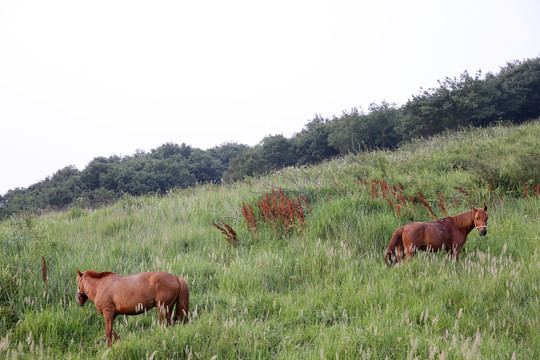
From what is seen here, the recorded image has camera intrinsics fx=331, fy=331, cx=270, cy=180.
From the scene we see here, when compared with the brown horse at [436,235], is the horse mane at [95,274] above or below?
above

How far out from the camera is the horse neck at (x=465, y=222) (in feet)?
13.5

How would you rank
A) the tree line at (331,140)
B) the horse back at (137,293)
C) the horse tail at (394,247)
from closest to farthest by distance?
the horse back at (137,293) → the horse tail at (394,247) → the tree line at (331,140)

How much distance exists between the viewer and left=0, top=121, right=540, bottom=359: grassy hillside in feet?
8.58

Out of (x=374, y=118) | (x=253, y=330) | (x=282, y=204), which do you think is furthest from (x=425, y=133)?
(x=253, y=330)

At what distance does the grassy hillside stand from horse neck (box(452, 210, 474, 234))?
0.34 metres

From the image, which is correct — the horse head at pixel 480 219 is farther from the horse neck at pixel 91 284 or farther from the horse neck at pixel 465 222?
the horse neck at pixel 91 284

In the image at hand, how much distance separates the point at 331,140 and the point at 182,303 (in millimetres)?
68585

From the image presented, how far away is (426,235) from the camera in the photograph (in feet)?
13.4

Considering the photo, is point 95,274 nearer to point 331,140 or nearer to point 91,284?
point 91,284

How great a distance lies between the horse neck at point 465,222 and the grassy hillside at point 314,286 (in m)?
0.34

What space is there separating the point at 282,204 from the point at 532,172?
A: 549cm

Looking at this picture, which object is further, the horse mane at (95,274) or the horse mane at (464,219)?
the horse mane at (464,219)

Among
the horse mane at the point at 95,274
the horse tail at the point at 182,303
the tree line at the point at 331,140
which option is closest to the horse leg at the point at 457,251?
the horse tail at the point at 182,303

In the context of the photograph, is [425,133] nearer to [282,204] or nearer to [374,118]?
[374,118]
